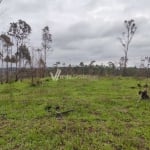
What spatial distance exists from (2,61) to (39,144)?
127 feet

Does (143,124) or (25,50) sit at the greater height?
(25,50)

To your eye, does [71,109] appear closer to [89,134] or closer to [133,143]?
[89,134]

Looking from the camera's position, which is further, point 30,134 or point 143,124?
point 143,124

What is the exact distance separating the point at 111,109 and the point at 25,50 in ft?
115

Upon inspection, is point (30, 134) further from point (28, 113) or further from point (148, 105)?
Result: point (148, 105)

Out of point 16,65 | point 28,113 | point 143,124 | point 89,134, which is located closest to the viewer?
point 89,134

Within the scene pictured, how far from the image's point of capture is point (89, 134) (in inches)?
392

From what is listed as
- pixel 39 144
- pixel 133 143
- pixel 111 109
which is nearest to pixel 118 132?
pixel 133 143

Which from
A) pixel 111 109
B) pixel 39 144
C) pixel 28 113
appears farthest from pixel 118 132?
pixel 28 113

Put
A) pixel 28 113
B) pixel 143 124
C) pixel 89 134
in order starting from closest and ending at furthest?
pixel 89 134
pixel 143 124
pixel 28 113

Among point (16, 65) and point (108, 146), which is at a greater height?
point (16, 65)

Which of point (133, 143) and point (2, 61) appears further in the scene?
point (2, 61)

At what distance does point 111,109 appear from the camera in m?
14.1

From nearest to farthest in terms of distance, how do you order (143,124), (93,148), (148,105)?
(93,148)
(143,124)
(148,105)
